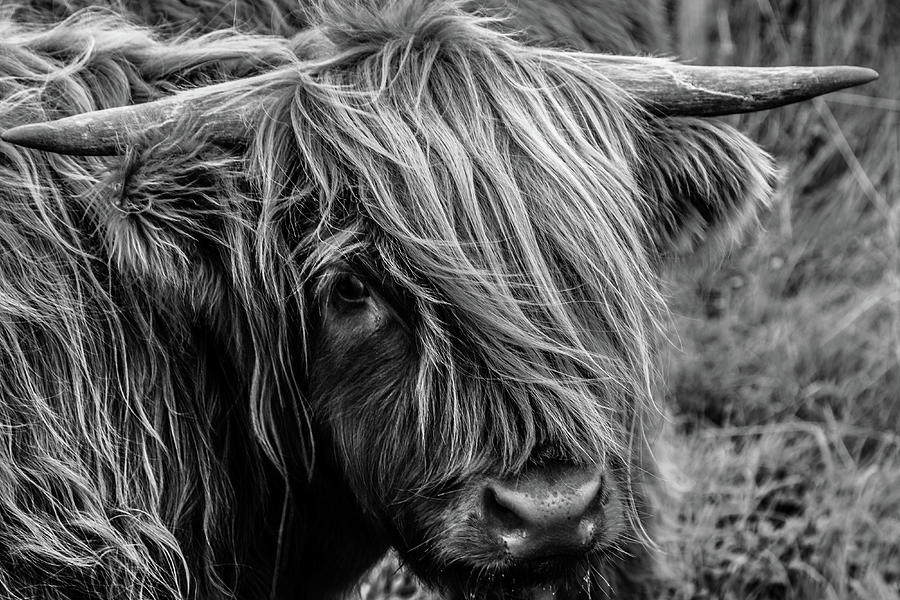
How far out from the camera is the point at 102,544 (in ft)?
7.52

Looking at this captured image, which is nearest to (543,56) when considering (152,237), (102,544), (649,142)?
(649,142)

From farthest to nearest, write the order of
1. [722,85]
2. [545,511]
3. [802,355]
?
1. [802,355]
2. [722,85]
3. [545,511]

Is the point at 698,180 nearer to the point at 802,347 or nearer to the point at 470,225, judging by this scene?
the point at 470,225

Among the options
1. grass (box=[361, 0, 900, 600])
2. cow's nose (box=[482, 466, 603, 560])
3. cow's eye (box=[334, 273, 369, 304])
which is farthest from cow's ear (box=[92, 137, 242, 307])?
grass (box=[361, 0, 900, 600])

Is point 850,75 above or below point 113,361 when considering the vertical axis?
above

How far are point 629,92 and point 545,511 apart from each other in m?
0.85

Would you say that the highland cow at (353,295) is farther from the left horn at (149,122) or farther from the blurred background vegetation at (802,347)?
the blurred background vegetation at (802,347)

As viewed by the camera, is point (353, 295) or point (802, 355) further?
point (802, 355)

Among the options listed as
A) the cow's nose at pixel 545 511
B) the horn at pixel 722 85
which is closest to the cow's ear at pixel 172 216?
the cow's nose at pixel 545 511

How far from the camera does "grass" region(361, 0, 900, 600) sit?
342cm

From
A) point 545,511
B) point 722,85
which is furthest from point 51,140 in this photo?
point 722,85

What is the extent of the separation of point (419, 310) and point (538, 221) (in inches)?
10.4

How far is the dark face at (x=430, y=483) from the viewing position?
207cm

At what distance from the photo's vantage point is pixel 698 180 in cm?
246
